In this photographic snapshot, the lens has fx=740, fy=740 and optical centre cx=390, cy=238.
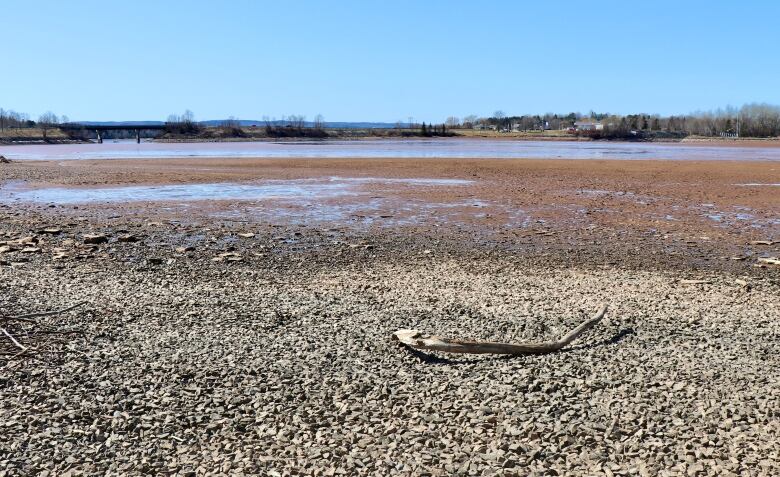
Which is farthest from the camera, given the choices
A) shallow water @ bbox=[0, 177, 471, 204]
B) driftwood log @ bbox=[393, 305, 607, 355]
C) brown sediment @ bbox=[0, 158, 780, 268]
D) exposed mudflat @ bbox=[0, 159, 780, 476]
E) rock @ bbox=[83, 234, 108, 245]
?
shallow water @ bbox=[0, 177, 471, 204]

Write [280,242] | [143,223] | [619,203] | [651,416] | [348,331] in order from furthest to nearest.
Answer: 1. [619,203]
2. [143,223]
3. [280,242]
4. [348,331]
5. [651,416]

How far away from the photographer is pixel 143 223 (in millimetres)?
19500

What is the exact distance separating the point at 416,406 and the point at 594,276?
23.5 ft

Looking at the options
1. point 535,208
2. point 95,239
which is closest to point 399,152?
point 535,208

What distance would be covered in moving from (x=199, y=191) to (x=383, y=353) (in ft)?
72.8

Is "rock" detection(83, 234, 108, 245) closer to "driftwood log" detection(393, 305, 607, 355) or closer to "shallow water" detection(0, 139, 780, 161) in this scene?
"driftwood log" detection(393, 305, 607, 355)

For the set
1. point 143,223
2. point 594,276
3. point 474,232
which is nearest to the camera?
point 594,276

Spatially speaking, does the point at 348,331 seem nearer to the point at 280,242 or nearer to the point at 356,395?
the point at 356,395

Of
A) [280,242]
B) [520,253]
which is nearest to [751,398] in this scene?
[520,253]

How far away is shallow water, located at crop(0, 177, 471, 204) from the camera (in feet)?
85.4

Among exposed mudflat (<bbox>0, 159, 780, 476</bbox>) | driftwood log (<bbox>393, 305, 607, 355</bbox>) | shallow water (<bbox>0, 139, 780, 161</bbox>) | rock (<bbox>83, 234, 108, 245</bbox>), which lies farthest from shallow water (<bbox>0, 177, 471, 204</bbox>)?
shallow water (<bbox>0, 139, 780, 161</bbox>)

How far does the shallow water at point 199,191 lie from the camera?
26031 millimetres

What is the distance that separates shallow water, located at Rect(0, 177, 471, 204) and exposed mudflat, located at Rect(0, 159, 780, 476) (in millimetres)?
7647

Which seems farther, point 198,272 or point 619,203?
point 619,203
